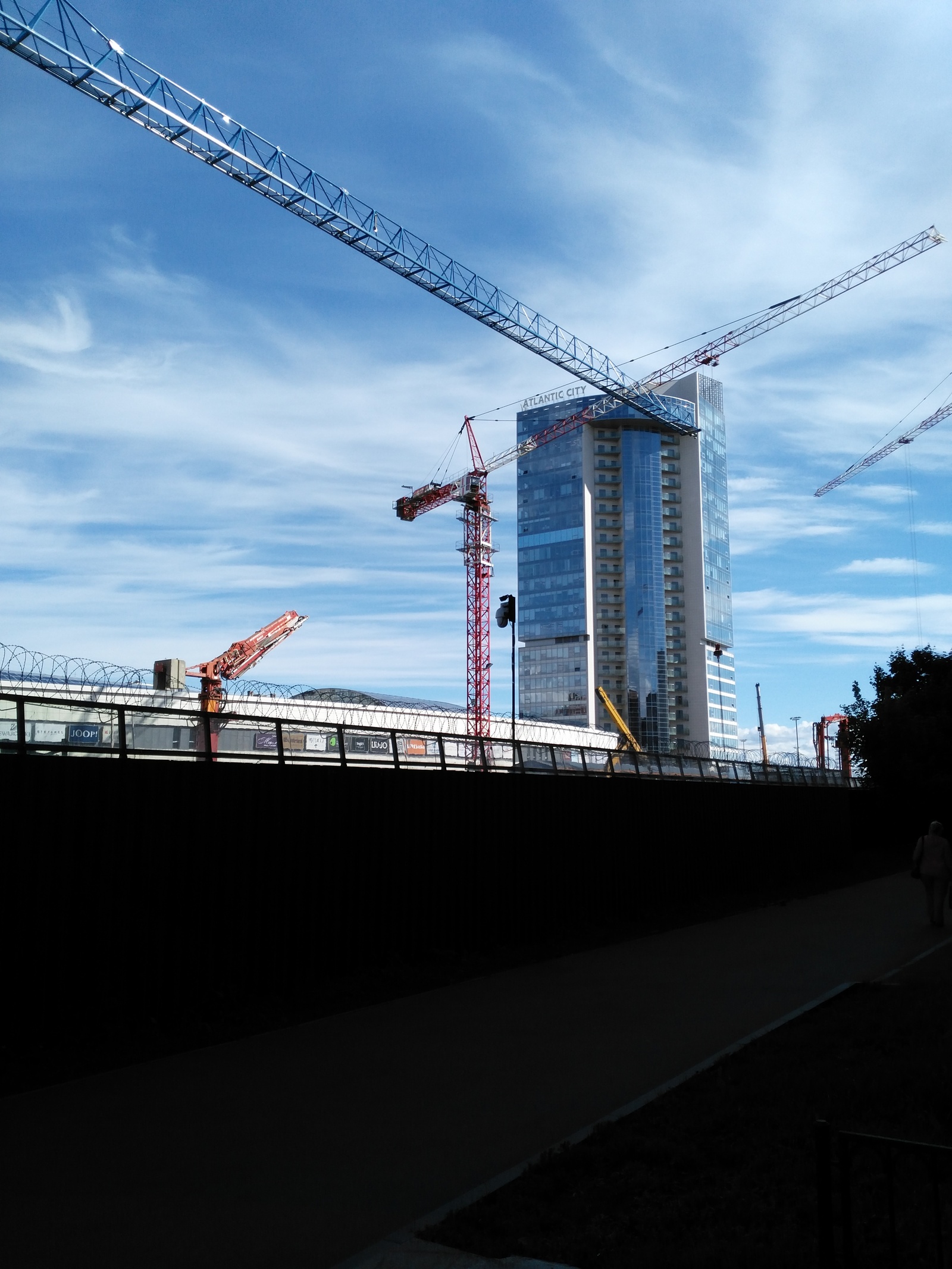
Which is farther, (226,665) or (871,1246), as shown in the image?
(226,665)

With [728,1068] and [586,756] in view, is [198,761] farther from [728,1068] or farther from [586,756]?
[586,756]

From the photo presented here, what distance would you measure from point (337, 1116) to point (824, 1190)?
3704mm

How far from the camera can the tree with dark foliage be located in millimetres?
32875

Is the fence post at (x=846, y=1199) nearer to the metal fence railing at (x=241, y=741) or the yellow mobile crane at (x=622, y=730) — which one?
the metal fence railing at (x=241, y=741)

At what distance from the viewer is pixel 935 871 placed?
1494 cm

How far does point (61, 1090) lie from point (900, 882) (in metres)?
21.8

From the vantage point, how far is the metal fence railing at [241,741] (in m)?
7.89

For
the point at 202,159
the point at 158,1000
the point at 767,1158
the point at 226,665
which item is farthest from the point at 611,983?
the point at 226,665

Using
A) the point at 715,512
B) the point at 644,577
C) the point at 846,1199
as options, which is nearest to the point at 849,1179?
the point at 846,1199

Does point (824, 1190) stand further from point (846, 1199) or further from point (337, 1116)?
point (337, 1116)

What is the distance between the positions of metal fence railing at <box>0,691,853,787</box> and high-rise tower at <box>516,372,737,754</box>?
13754 cm

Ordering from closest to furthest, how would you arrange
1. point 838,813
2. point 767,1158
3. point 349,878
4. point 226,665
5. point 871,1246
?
point 871,1246 < point 767,1158 < point 349,878 < point 838,813 < point 226,665

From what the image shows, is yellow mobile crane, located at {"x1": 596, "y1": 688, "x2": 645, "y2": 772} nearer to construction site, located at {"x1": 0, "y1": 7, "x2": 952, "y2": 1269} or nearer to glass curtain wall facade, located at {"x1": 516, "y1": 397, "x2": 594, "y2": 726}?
glass curtain wall facade, located at {"x1": 516, "y1": 397, "x2": 594, "y2": 726}

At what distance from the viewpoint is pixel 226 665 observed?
266ft
